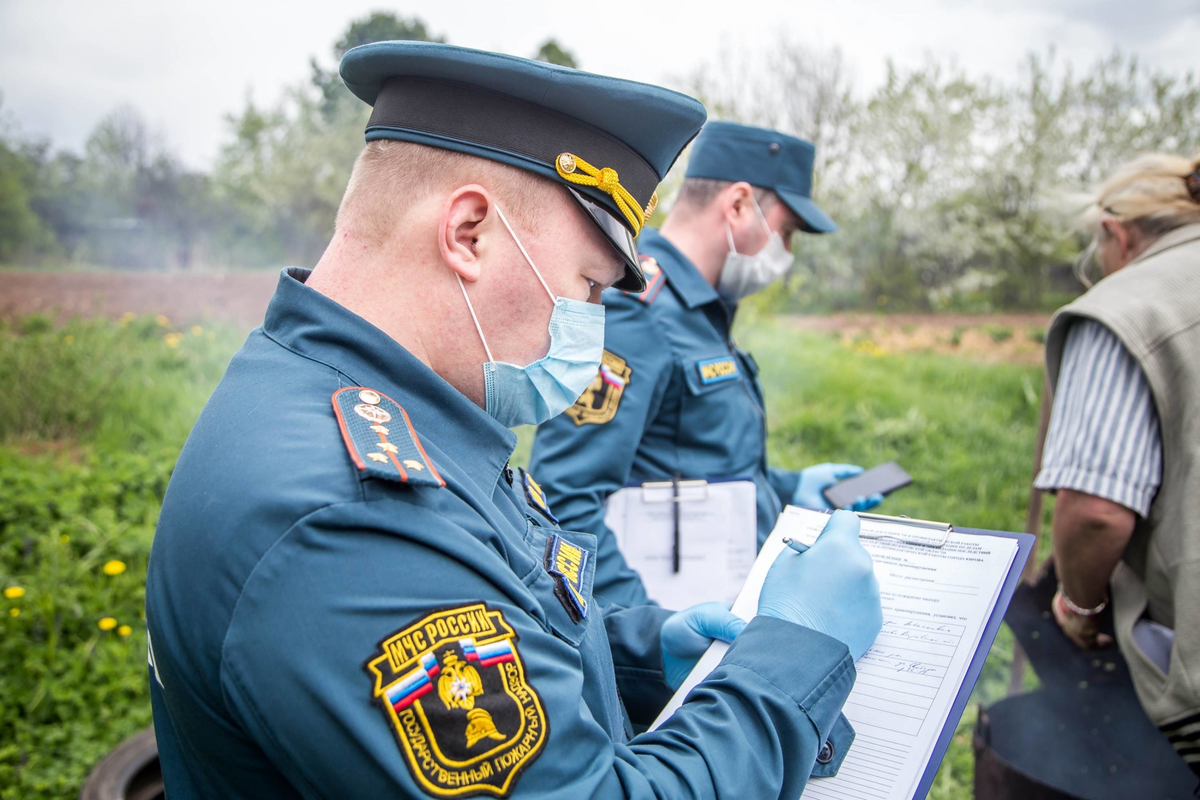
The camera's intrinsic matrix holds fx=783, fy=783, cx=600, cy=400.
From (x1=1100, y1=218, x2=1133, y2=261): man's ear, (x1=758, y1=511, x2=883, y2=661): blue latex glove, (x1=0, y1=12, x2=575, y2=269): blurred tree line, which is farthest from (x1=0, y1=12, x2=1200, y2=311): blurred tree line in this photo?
(x1=758, y1=511, x2=883, y2=661): blue latex glove

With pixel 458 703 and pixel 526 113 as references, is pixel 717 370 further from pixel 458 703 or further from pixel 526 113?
pixel 458 703

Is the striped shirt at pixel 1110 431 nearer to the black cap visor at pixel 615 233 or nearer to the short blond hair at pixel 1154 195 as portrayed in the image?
the short blond hair at pixel 1154 195

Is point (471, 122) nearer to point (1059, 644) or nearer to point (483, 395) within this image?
point (483, 395)

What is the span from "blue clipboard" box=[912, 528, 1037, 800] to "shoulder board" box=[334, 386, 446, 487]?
788 millimetres

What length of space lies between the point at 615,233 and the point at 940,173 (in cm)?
814

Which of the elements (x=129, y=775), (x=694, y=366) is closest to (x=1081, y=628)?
(x=694, y=366)

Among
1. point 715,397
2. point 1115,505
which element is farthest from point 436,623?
point 1115,505

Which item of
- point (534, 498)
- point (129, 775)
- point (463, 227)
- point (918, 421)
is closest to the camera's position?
point (463, 227)

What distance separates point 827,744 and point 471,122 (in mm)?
1082

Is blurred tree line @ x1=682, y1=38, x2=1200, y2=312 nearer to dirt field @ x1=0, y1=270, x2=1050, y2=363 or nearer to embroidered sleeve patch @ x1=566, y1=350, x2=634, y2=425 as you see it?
dirt field @ x1=0, y1=270, x2=1050, y2=363

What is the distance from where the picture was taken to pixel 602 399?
215 centimetres

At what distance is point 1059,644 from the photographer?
2543mm

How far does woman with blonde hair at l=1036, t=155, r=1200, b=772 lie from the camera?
6.22 ft

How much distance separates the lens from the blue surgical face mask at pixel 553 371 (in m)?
1.22
